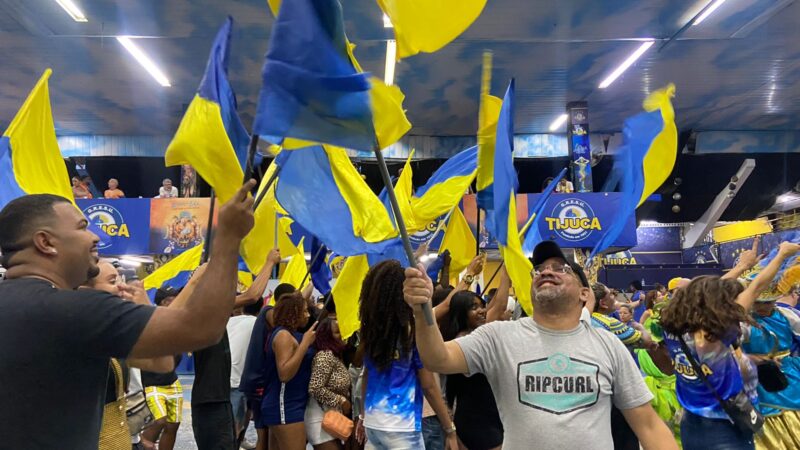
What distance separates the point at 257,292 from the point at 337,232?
72cm

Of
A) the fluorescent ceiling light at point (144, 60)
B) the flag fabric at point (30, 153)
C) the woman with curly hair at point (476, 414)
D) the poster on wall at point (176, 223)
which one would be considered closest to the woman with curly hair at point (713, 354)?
the woman with curly hair at point (476, 414)

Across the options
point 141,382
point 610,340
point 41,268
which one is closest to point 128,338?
point 41,268

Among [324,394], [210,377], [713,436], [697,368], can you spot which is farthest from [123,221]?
[713,436]

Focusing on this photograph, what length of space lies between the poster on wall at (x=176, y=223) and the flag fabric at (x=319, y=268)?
24.1 ft

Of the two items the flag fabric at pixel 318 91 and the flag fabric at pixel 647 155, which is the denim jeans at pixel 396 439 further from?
the flag fabric at pixel 318 91

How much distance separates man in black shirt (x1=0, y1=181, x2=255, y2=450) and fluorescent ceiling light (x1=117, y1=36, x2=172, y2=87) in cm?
1126

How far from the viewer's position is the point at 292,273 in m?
6.29

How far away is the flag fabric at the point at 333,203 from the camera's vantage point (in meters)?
3.81

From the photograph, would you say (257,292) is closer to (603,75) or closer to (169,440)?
(169,440)

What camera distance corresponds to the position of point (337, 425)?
3.89 m

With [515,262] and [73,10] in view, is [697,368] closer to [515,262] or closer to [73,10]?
[515,262]

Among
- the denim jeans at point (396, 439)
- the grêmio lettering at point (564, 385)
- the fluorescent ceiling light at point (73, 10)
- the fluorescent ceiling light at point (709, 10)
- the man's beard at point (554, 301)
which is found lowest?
the denim jeans at point (396, 439)

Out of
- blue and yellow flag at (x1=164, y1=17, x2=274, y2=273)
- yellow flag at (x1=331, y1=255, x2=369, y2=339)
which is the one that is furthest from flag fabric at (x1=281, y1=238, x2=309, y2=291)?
blue and yellow flag at (x1=164, y1=17, x2=274, y2=273)

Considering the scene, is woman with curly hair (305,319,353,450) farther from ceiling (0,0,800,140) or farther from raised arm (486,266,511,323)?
ceiling (0,0,800,140)
